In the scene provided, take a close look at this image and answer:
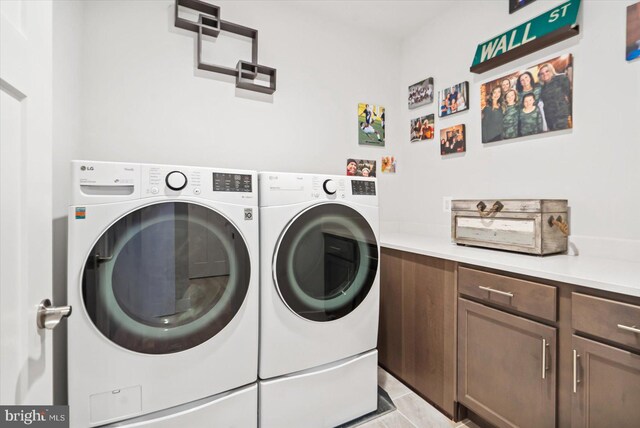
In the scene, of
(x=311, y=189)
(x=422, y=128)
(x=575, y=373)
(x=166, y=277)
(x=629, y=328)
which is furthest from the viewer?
(x=422, y=128)

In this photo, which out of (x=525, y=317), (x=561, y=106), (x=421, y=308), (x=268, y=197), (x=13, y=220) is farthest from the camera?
(x=421, y=308)

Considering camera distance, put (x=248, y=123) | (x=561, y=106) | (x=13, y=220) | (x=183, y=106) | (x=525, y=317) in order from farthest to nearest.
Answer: (x=248, y=123) → (x=183, y=106) → (x=561, y=106) → (x=525, y=317) → (x=13, y=220)

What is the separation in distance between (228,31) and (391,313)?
6.81ft

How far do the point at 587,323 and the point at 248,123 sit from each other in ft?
6.44

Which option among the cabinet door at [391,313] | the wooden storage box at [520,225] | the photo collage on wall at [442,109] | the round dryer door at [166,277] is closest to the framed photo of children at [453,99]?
the photo collage on wall at [442,109]

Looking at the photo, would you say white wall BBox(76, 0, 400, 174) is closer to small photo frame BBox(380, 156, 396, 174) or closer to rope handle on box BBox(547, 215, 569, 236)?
small photo frame BBox(380, 156, 396, 174)

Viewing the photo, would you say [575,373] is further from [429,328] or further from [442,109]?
[442,109]

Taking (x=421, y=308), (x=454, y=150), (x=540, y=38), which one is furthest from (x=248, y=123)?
(x=540, y=38)

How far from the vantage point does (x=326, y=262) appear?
148cm

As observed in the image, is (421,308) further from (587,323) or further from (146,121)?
(146,121)

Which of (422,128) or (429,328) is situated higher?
(422,128)

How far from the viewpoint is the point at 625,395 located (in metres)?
0.95

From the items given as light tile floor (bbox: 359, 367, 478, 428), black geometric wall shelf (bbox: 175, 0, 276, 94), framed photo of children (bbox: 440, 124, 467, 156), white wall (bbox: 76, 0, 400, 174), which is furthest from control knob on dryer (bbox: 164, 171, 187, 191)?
framed photo of children (bbox: 440, 124, 467, 156)

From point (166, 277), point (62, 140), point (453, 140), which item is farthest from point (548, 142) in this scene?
point (62, 140)
